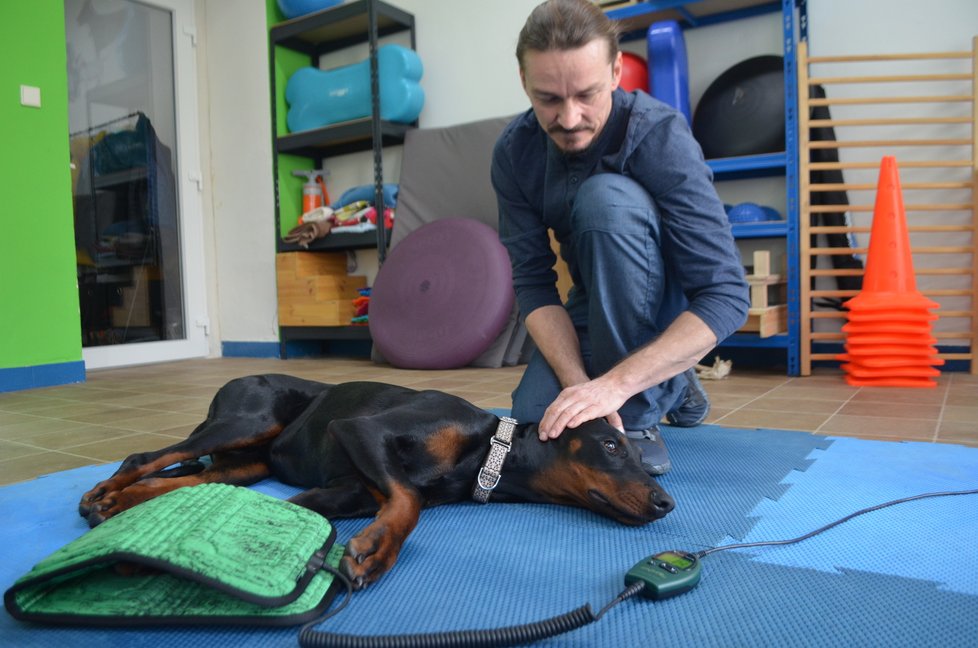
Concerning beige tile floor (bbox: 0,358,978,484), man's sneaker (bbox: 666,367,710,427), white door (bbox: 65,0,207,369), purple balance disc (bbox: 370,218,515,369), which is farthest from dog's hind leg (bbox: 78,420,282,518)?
white door (bbox: 65,0,207,369)

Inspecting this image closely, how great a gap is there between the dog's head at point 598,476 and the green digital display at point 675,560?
0.54 feet

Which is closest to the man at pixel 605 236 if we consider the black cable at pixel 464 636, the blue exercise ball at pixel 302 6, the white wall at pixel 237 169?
the black cable at pixel 464 636

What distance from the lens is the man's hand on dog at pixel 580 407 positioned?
5.13 feet

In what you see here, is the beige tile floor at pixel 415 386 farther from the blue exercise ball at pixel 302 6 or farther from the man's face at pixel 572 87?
the blue exercise ball at pixel 302 6

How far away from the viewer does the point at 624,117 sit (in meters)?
2.00

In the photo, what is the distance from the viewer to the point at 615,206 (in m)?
1.95

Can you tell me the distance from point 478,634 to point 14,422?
2.93m

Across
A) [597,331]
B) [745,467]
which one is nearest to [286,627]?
[597,331]

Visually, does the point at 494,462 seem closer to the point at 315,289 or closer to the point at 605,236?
the point at 605,236

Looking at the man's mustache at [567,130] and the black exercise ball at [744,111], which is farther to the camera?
the black exercise ball at [744,111]

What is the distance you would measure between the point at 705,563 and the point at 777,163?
308cm

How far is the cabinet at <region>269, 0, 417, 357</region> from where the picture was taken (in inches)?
206

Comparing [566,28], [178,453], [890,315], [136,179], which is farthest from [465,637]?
[136,179]

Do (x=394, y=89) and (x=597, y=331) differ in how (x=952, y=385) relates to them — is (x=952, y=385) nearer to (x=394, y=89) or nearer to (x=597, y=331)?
(x=597, y=331)
